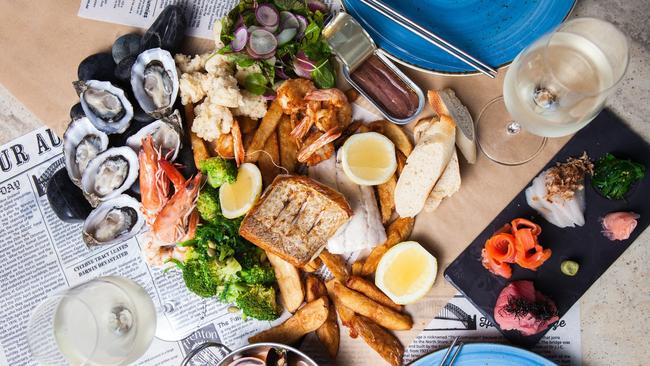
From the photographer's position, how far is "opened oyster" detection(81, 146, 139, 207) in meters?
2.14

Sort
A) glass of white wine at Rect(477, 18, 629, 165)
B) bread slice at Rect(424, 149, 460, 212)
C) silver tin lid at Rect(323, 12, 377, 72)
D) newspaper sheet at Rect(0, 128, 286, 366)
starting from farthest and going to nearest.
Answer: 1. newspaper sheet at Rect(0, 128, 286, 366)
2. bread slice at Rect(424, 149, 460, 212)
3. silver tin lid at Rect(323, 12, 377, 72)
4. glass of white wine at Rect(477, 18, 629, 165)

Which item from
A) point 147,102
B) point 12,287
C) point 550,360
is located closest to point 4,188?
point 12,287

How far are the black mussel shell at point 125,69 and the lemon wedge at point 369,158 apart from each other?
80cm

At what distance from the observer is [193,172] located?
2168 mm

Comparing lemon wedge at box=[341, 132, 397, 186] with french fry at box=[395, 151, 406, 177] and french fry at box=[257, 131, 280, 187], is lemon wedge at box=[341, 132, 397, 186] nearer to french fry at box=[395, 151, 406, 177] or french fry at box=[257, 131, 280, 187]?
french fry at box=[395, 151, 406, 177]

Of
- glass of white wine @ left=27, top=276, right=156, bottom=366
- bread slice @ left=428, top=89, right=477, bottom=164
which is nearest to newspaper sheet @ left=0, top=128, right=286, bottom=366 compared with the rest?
glass of white wine @ left=27, top=276, right=156, bottom=366

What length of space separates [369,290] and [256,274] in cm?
38

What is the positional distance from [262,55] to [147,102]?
444mm

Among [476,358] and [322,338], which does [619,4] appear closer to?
[476,358]

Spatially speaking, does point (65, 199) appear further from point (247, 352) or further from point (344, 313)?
point (344, 313)

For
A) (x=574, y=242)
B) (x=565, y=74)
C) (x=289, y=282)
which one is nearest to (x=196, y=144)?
(x=289, y=282)

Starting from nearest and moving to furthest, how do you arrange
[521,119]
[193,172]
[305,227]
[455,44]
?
1. [521,119]
2. [455,44]
3. [305,227]
4. [193,172]

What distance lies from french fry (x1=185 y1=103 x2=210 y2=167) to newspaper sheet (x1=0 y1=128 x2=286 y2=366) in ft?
1.25

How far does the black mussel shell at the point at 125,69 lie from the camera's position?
214 centimetres
